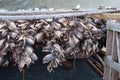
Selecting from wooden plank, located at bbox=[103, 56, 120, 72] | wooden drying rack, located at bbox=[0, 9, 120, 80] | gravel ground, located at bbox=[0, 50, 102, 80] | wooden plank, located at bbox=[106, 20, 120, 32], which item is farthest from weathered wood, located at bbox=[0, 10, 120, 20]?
wooden plank, located at bbox=[103, 56, 120, 72]

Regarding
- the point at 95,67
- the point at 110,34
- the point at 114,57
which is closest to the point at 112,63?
the point at 114,57

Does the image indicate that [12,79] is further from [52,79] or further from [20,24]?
[20,24]

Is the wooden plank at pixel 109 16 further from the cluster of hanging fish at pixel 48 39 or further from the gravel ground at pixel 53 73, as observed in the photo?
the gravel ground at pixel 53 73

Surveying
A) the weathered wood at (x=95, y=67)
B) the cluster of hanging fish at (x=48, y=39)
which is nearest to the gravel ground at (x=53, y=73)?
the weathered wood at (x=95, y=67)

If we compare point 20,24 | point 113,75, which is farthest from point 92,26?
point 20,24

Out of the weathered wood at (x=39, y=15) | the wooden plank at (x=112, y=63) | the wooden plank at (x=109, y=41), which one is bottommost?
the wooden plank at (x=112, y=63)

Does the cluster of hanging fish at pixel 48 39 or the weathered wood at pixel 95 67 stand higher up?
the cluster of hanging fish at pixel 48 39
